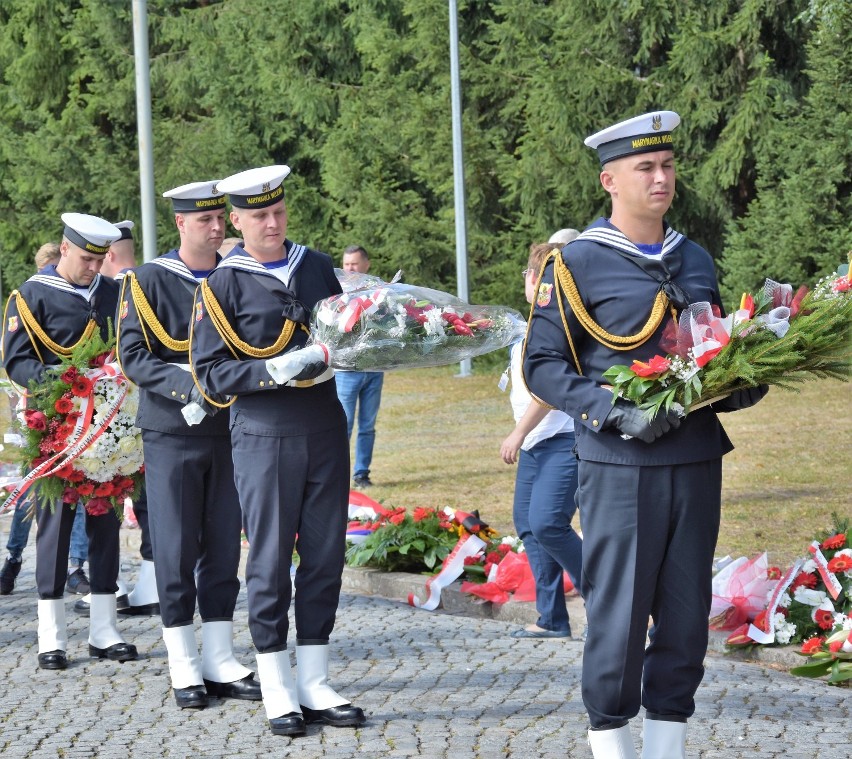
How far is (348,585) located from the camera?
8930 mm

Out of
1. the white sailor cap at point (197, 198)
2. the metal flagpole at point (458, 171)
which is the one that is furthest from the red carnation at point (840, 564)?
the metal flagpole at point (458, 171)

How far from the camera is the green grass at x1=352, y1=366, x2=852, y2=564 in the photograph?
977 centimetres

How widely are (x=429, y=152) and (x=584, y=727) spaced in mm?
21696

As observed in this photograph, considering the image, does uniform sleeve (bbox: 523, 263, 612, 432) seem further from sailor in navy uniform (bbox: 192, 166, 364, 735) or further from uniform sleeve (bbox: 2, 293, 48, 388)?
uniform sleeve (bbox: 2, 293, 48, 388)

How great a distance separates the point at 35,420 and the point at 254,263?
206 cm

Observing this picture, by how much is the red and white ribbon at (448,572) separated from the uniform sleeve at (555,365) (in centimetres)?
372

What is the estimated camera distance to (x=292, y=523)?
572 centimetres

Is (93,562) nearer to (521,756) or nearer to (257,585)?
(257,585)

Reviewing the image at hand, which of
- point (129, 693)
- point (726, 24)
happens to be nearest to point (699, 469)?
point (129, 693)

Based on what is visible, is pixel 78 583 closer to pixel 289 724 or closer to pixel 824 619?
pixel 289 724

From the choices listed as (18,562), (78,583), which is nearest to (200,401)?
(78,583)

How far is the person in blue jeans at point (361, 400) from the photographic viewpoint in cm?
1198

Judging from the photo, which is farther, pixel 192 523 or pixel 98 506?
pixel 98 506

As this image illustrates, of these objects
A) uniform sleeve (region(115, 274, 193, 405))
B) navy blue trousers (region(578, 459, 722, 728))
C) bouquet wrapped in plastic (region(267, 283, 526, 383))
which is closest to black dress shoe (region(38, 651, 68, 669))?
uniform sleeve (region(115, 274, 193, 405))
